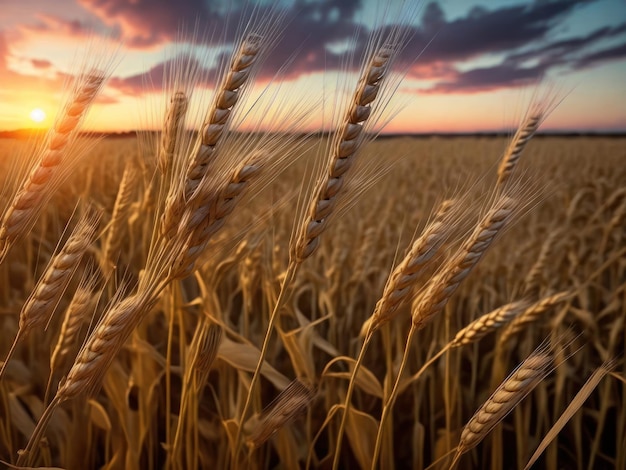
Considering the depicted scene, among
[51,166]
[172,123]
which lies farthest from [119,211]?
[51,166]

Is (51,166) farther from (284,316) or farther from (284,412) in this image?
(284,316)

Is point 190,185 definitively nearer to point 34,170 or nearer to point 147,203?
point 34,170

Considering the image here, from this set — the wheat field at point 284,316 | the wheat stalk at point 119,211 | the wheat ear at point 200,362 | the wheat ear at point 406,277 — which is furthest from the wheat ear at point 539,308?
the wheat stalk at point 119,211

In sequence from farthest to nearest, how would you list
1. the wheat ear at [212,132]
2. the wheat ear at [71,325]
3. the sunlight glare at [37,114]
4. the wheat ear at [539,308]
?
the sunlight glare at [37,114]
the wheat ear at [539,308]
the wheat ear at [71,325]
the wheat ear at [212,132]

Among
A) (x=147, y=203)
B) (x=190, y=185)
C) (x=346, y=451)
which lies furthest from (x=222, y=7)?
(x=346, y=451)

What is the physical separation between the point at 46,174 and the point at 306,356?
19.1 inches

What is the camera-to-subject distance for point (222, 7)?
117cm

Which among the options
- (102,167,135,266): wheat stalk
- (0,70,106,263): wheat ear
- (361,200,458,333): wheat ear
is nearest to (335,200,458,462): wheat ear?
(361,200,458,333): wheat ear

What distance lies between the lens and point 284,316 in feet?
3.83

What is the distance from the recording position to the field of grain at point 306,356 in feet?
2.50

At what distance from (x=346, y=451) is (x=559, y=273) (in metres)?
0.71

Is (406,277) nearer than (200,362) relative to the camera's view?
Yes

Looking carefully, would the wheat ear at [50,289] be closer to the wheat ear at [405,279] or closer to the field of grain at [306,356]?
the field of grain at [306,356]

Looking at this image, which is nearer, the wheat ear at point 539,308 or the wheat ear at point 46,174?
the wheat ear at point 46,174
